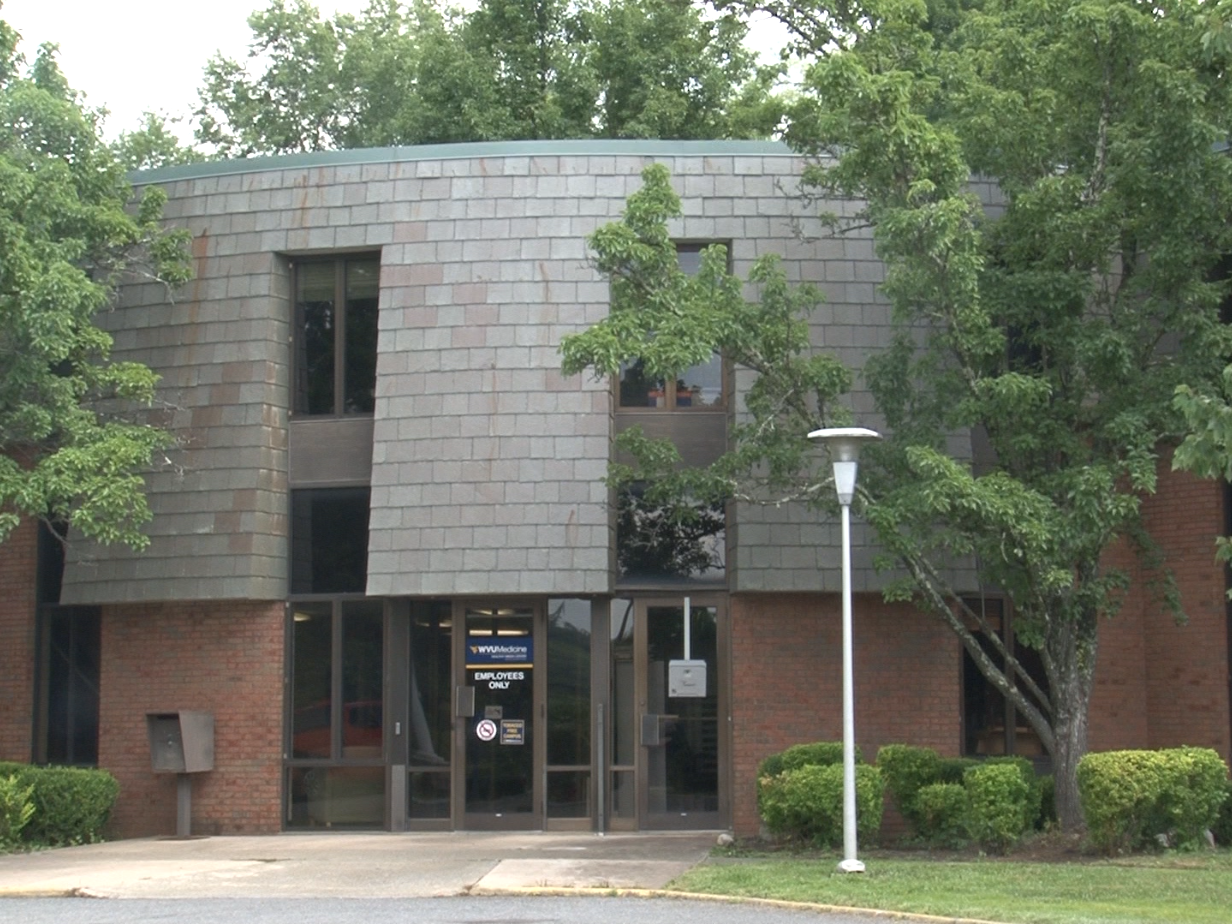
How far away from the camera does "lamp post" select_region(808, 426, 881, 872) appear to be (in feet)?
47.5

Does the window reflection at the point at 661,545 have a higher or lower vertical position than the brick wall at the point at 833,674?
higher

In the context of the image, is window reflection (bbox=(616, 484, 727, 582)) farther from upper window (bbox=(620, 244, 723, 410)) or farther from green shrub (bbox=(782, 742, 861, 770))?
green shrub (bbox=(782, 742, 861, 770))

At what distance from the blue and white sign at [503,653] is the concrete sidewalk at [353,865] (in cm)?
187

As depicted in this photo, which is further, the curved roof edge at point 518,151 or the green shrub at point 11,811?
the curved roof edge at point 518,151

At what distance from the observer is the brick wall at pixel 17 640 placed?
20.8 meters

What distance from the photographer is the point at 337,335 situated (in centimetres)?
2014

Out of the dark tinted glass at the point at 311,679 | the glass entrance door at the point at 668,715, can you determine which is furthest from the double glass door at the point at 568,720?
the dark tinted glass at the point at 311,679

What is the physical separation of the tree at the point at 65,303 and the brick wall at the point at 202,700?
1.79 m

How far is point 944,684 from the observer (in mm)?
19062

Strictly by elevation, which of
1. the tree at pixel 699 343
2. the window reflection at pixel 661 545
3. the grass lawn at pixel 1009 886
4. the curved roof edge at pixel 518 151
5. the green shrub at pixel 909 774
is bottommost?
the grass lawn at pixel 1009 886

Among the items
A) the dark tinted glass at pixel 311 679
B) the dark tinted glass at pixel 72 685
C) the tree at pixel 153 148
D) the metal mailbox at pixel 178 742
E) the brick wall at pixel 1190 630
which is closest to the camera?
the brick wall at pixel 1190 630

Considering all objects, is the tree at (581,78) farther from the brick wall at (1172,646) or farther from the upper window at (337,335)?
the brick wall at (1172,646)

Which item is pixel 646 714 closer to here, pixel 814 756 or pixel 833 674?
pixel 833 674

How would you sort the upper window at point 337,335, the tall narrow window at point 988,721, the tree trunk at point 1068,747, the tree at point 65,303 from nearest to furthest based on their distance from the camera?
the tree trunk at point 1068,747, the tree at point 65,303, the tall narrow window at point 988,721, the upper window at point 337,335
